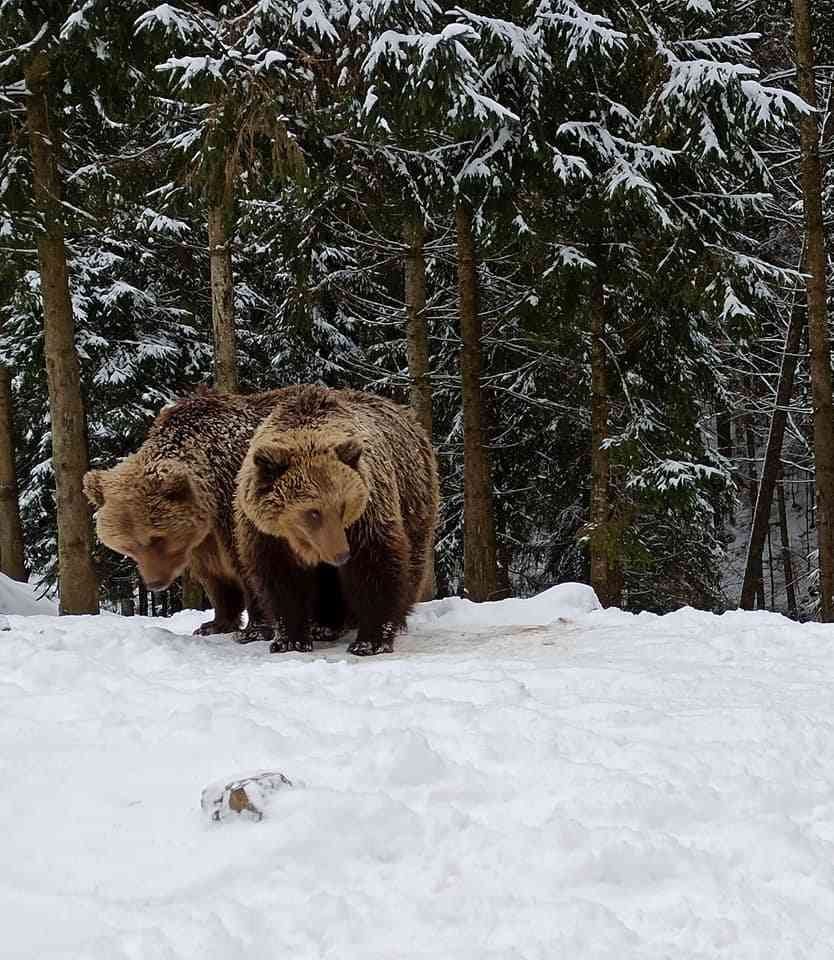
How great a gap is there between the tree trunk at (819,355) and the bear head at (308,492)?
881cm

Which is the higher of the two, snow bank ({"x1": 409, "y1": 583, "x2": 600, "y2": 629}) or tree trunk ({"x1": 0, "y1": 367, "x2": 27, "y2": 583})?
tree trunk ({"x1": 0, "y1": 367, "x2": 27, "y2": 583})

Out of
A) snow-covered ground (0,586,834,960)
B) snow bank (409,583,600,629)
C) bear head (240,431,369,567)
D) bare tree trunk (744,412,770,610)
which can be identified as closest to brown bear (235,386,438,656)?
bear head (240,431,369,567)

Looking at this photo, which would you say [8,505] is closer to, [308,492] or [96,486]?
[96,486]

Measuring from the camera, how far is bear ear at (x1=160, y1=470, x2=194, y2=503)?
6.58m

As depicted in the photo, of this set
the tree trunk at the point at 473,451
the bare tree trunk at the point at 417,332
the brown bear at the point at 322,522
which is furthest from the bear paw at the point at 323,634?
the tree trunk at the point at 473,451

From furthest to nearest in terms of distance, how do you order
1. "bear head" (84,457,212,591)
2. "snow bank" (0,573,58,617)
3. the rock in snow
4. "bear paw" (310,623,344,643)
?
"snow bank" (0,573,58,617)
"bear paw" (310,623,344,643)
"bear head" (84,457,212,591)
the rock in snow

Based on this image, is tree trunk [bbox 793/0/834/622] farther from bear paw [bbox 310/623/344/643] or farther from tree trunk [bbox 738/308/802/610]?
bear paw [bbox 310/623/344/643]

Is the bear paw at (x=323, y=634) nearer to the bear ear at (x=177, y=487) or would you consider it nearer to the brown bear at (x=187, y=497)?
the brown bear at (x=187, y=497)

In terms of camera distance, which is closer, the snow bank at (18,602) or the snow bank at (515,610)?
the snow bank at (515,610)

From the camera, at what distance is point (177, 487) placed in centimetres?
661

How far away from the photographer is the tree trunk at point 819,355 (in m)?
12.8

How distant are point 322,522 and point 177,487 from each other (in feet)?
4.51

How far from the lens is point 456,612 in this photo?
27.7ft

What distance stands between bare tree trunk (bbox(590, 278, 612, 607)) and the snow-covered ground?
827 centimetres
